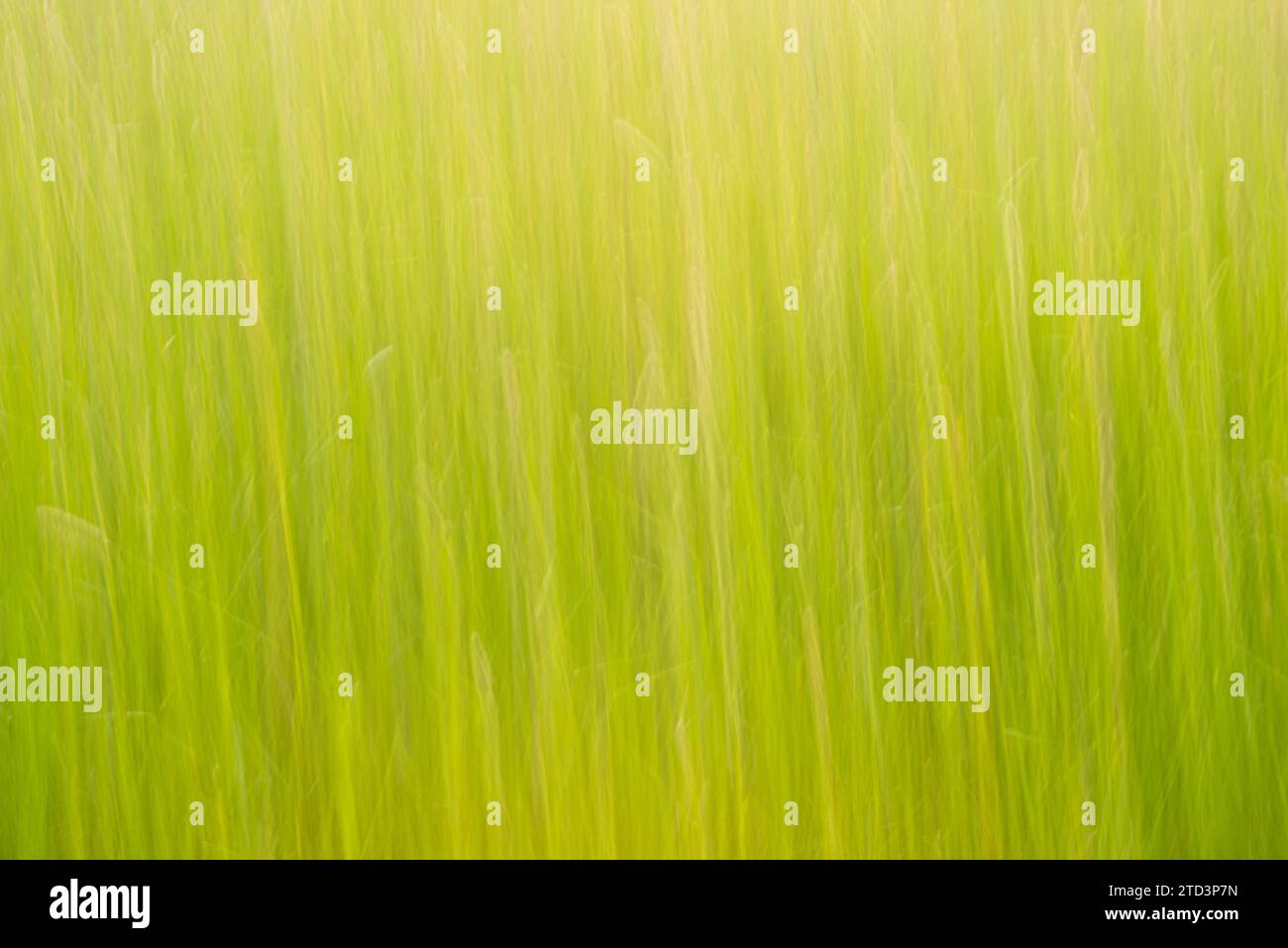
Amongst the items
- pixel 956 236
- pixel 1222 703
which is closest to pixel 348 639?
pixel 956 236

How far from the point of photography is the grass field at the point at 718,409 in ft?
7.03

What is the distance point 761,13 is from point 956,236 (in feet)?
2.27

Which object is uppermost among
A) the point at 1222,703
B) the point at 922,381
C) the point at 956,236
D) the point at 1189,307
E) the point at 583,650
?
the point at 956,236

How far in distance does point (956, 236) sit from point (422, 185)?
1.26 m

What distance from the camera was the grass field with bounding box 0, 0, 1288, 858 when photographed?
2143mm

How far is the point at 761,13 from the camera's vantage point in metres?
2.14

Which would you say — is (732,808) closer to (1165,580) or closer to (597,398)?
(597,398)

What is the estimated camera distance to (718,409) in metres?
2.14

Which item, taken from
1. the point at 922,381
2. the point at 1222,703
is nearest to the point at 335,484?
the point at 922,381

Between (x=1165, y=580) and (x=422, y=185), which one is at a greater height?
(x=422, y=185)
